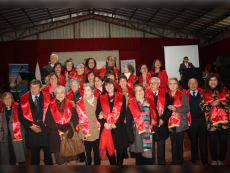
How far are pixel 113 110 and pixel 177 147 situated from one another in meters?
1.19

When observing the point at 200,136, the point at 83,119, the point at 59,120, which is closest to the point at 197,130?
the point at 200,136

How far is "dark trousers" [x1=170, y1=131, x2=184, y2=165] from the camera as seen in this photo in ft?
9.46

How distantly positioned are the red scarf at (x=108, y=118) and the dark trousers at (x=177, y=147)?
102 cm

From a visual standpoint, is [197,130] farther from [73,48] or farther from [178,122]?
[73,48]

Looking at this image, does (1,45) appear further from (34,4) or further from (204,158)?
(34,4)

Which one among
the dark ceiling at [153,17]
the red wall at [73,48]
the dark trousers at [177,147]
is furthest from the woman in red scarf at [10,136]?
the red wall at [73,48]

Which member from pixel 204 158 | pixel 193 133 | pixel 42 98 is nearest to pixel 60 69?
pixel 42 98

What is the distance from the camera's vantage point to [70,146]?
2.47m

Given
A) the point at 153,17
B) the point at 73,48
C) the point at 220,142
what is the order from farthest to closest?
the point at 153,17
the point at 73,48
the point at 220,142

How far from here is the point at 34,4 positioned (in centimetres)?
24

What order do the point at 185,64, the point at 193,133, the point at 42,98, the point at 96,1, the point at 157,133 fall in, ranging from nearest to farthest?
the point at 96,1
the point at 157,133
the point at 42,98
the point at 193,133
the point at 185,64

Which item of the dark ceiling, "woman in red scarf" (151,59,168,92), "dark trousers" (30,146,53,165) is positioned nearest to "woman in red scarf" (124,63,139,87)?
"woman in red scarf" (151,59,168,92)

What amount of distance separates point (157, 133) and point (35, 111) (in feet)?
5.92

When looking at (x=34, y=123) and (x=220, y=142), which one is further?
(x=220, y=142)
